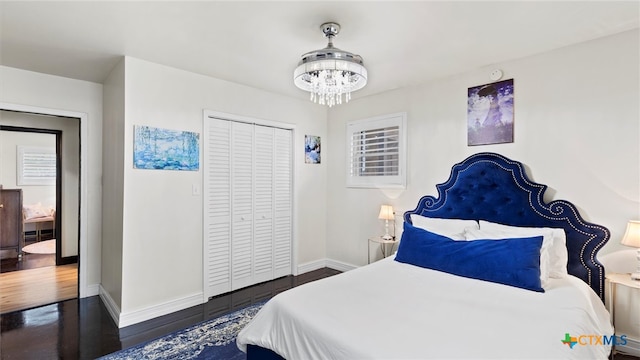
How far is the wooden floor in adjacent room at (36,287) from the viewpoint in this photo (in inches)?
129

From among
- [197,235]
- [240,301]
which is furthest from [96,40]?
[240,301]

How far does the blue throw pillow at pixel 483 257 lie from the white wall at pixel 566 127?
0.73m

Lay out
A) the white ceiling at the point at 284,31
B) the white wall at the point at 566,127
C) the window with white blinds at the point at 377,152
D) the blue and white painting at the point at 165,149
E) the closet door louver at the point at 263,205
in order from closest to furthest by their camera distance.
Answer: the white ceiling at the point at 284,31, the white wall at the point at 566,127, the blue and white painting at the point at 165,149, the window with white blinds at the point at 377,152, the closet door louver at the point at 263,205

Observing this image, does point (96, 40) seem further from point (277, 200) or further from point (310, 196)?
point (310, 196)

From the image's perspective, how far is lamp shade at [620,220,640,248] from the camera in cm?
215

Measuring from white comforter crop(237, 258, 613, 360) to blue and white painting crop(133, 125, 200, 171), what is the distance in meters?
1.87

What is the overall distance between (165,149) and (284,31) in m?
1.65

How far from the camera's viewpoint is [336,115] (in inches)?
179

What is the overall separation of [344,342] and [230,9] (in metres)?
2.09

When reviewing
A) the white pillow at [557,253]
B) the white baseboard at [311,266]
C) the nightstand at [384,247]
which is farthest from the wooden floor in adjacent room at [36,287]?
the white pillow at [557,253]

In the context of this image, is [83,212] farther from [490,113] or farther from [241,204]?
[490,113]

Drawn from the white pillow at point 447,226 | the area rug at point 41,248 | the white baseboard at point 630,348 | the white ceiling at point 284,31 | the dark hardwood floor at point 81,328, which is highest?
the white ceiling at point 284,31

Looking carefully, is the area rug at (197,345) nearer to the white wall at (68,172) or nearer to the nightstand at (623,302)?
the nightstand at (623,302)

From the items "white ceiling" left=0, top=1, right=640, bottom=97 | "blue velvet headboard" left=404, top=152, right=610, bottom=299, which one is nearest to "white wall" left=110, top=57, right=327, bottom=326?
"white ceiling" left=0, top=1, right=640, bottom=97
